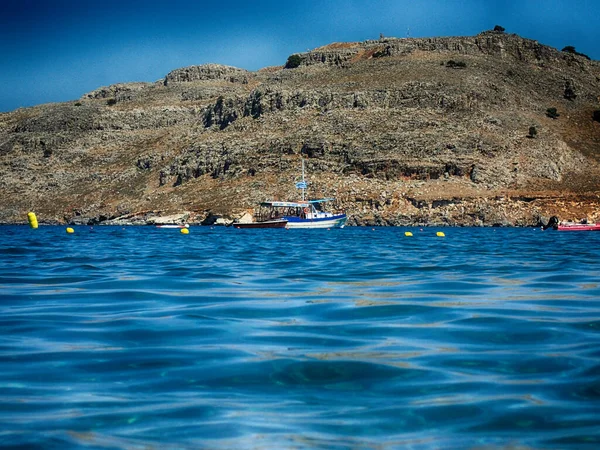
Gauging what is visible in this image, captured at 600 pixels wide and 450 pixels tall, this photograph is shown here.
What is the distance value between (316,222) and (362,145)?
26.6m

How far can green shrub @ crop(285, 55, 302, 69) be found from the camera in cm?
14238

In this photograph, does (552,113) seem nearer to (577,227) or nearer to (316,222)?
(316,222)

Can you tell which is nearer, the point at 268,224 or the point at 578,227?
the point at 578,227

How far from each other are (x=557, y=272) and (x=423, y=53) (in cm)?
11338

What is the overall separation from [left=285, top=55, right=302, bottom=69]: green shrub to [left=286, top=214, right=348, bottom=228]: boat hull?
7070 centimetres

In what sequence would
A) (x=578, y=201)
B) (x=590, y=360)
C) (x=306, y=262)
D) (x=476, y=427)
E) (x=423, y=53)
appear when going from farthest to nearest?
(x=423, y=53), (x=578, y=201), (x=306, y=262), (x=590, y=360), (x=476, y=427)

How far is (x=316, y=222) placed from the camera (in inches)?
2970

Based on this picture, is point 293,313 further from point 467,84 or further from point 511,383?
point 467,84

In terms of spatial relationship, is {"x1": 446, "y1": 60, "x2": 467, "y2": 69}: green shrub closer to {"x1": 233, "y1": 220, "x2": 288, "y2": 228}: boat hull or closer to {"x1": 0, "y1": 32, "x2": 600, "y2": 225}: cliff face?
{"x1": 0, "y1": 32, "x2": 600, "y2": 225}: cliff face

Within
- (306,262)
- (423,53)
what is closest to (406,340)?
(306,262)

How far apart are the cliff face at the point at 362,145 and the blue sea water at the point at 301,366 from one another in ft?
238

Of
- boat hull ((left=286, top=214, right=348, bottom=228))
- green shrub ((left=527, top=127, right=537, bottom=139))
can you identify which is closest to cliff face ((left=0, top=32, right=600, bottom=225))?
green shrub ((left=527, top=127, right=537, bottom=139))

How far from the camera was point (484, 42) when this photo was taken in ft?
435

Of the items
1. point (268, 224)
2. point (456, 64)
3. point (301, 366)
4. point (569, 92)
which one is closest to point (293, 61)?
point (456, 64)
